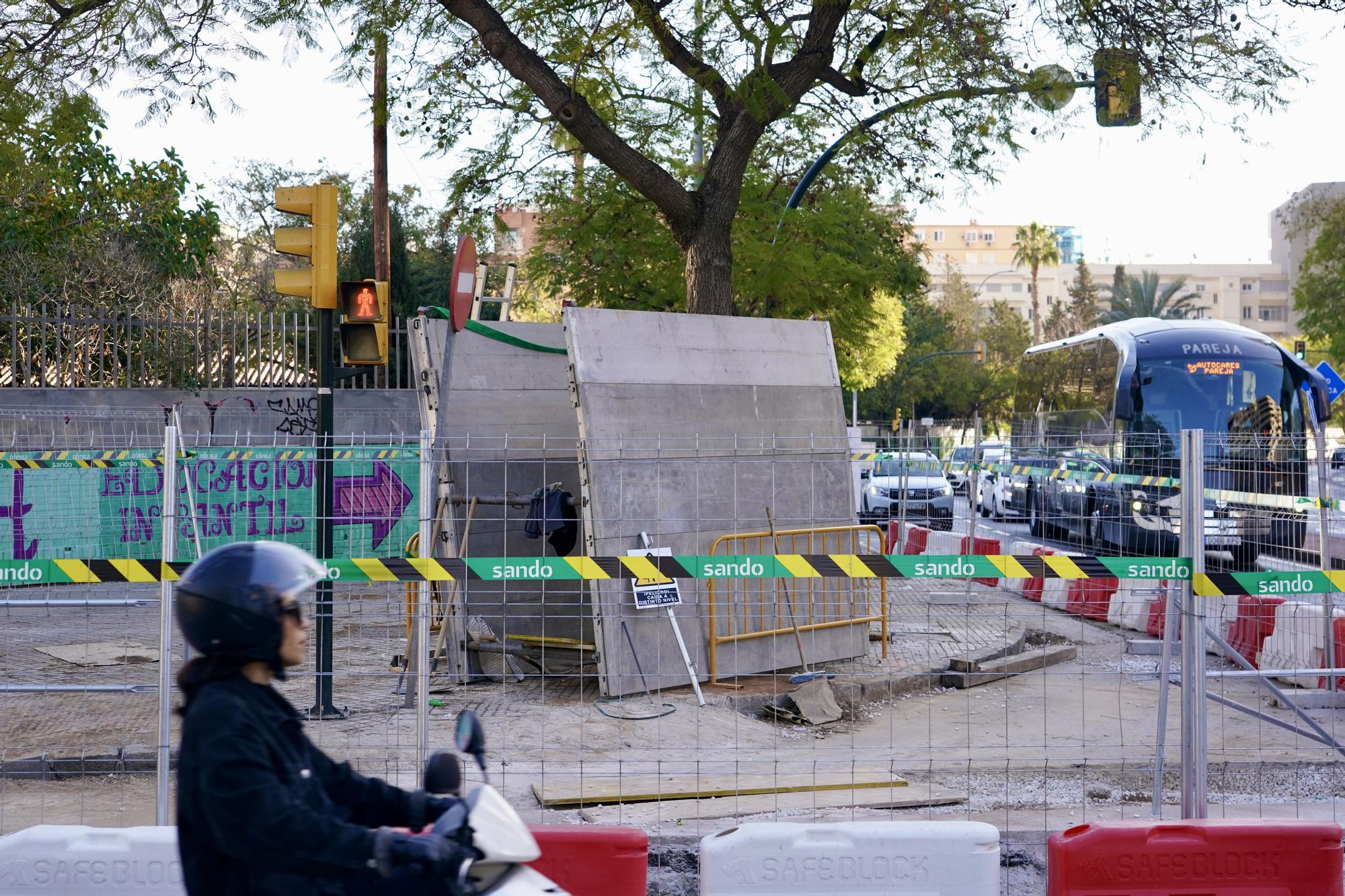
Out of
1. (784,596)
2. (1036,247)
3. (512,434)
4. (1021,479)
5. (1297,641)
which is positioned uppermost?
(1036,247)

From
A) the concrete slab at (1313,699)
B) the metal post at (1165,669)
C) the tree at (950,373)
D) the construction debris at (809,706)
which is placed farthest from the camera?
the tree at (950,373)

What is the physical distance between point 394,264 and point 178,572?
25.9 meters

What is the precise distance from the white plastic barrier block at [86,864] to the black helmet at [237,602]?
2394 millimetres

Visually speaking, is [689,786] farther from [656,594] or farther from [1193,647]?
[1193,647]

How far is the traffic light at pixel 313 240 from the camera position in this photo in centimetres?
828

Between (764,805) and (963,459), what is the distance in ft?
18.3

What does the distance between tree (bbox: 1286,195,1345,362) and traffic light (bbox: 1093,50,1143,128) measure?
28188mm

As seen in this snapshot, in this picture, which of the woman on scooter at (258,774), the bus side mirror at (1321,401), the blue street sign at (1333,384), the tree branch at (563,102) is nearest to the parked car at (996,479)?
the tree branch at (563,102)

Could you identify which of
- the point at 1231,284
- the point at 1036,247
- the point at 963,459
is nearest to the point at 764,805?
the point at 963,459

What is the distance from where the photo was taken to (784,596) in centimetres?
988

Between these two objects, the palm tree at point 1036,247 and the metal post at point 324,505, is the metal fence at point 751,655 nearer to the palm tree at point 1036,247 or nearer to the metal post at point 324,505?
the metal post at point 324,505

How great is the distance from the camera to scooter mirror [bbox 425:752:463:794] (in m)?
3.01

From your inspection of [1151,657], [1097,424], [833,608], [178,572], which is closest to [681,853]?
[178,572]

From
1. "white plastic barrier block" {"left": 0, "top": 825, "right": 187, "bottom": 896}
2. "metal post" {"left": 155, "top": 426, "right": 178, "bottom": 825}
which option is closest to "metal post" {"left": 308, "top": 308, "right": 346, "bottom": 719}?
"metal post" {"left": 155, "top": 426, "right": 178, "bottom": 825}
